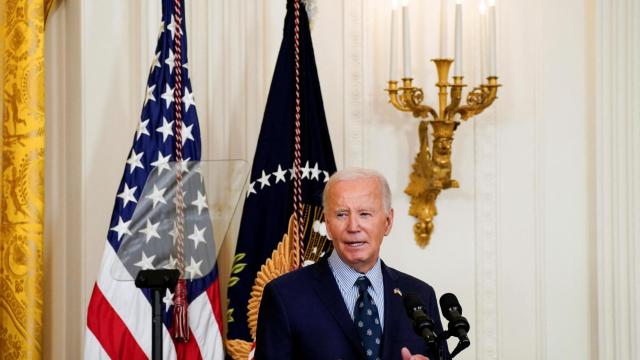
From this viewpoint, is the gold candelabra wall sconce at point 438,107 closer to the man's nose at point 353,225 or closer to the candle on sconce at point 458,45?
the candle on sconce at point 458,45

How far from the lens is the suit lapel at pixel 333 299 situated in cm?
269

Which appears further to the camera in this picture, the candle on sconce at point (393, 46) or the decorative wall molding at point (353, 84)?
the decorative wall molding at point (353, 84)

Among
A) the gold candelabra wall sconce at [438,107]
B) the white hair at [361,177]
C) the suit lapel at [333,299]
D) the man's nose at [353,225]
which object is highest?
the gold candelabra wall sconce at [438,107]

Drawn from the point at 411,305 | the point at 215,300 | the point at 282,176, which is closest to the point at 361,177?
the point at 411,305

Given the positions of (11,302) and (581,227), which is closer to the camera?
(11,302)

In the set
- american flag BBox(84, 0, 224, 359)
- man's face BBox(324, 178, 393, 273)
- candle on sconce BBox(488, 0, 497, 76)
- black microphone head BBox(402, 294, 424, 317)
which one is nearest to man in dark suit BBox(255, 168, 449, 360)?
man's face BBox(324, 178, 393, 273)

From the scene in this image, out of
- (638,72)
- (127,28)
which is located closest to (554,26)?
(638,72)

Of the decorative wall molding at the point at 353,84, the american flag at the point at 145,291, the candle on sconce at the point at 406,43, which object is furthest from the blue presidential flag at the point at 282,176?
the candle on sconce at the point at 406,43

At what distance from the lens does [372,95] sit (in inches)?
163

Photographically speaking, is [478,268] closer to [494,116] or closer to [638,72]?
[494,116]

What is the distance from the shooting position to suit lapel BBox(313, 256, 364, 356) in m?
2.69

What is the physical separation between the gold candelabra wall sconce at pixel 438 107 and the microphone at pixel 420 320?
1.73 m

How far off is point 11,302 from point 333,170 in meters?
1.53

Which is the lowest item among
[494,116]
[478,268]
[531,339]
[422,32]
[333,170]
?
[531,339]
